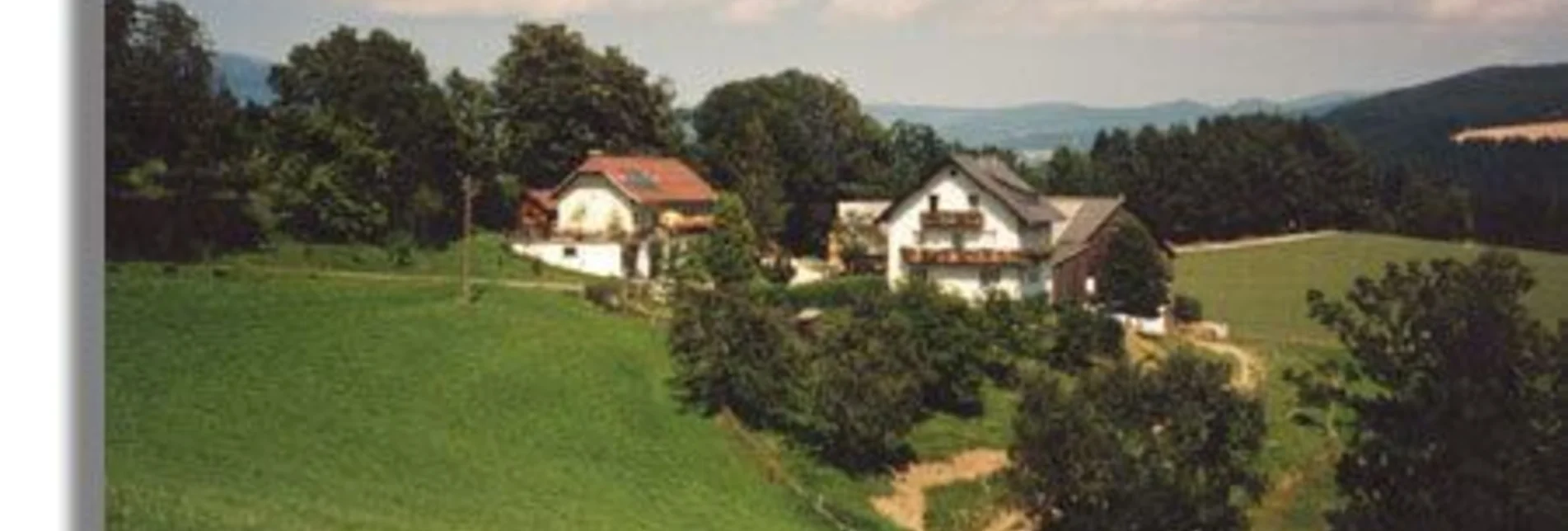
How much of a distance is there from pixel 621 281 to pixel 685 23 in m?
1.46

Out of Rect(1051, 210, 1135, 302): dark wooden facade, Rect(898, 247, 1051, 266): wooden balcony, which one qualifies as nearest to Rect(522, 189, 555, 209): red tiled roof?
Rect(898, 247, 1051, 266): wooden balcony

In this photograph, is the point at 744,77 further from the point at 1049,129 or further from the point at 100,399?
the point at 100,399

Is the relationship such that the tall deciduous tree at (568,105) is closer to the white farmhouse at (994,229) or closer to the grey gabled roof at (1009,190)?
the white farmhouse at (994,229)

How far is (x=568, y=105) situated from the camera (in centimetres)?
837

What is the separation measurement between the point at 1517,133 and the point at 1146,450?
2.19m

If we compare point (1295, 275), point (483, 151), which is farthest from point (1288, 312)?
point (483, 151)

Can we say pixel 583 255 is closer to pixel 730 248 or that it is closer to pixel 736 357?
pixel 730 248

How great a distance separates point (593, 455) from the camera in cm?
848

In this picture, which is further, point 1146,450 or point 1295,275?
point 1295,275

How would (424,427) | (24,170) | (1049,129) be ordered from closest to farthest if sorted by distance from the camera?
(24,170) < (1049,129) < (424,427)

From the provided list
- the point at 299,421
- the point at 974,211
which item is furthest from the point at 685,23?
the point at 299,421

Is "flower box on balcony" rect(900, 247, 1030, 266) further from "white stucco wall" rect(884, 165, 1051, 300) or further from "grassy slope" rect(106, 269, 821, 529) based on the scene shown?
"grassy slope" rect(106, 269, 821, 529)

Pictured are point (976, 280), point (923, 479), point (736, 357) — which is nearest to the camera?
point (976, 280)

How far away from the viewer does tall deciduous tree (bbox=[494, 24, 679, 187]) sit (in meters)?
7.96
